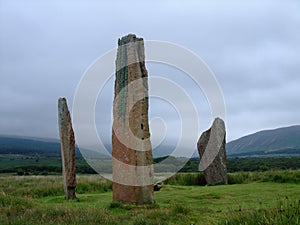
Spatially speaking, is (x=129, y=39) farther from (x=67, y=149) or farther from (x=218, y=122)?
(x=218, y=122)

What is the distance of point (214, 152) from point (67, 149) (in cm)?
881

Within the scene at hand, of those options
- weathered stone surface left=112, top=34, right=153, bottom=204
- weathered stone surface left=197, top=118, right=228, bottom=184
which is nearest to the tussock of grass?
weathered stone surface left=112, top=34, right=153, bottom=204

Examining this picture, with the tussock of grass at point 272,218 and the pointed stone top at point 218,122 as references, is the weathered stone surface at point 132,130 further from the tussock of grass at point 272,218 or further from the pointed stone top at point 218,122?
the pointed stone top at point 218,122

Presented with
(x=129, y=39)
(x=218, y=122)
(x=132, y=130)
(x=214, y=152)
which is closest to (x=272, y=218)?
(x=132, y=130)

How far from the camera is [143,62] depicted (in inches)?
480

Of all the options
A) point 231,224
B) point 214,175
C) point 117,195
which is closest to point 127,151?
point 117,195

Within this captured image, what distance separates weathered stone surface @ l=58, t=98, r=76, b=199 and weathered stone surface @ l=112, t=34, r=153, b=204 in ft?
9.01

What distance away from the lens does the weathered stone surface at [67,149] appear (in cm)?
A: 1394

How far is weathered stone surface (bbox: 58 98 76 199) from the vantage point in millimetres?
13938

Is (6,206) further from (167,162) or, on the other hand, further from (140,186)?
(167,162)

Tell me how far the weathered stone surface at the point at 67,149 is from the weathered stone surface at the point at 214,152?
7813 mm

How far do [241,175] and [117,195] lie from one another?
9979 mm

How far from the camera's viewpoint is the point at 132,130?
11.5 meters

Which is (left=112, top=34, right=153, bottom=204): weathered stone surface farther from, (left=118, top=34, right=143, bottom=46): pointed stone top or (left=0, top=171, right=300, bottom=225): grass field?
(left=0, top=171, right=300, bottom=225): grass field
